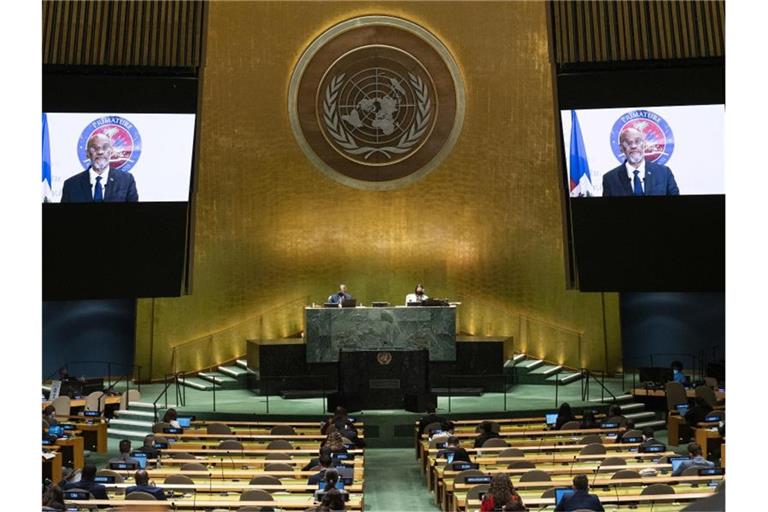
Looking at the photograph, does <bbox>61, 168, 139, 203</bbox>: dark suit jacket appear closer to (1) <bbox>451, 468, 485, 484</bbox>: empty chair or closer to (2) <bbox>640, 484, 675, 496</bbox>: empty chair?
(1) <bbox>451, 468, 485, 484</bbox>: empty chair

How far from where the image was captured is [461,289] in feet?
71.0

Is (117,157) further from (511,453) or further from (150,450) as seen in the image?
(511,453)

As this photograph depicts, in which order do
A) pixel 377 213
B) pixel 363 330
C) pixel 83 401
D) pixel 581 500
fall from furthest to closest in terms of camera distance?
1. pixel 377 213
2. pixel 363 330
3. pixel 83 401
4. pixel 581 500

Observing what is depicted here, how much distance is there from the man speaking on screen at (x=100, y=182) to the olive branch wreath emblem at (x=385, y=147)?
20.4 feet

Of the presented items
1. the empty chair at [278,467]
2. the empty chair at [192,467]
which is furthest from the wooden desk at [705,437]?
the empty chair at [192,467]

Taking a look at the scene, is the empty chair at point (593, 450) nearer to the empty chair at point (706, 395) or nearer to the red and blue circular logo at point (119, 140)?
the empty chair at point (706, 395)

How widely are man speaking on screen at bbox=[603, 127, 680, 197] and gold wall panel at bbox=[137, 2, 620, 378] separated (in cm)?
470

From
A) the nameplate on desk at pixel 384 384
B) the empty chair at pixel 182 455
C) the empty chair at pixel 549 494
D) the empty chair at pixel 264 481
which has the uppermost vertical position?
the nameplate on desk at pixel 384 384

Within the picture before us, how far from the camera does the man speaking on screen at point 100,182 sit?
51.7 ft

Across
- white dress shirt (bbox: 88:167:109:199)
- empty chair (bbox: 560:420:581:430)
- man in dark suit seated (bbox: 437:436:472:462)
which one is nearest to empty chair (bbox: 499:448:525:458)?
man in dark suit seated (bbox: 437:436:472:462)

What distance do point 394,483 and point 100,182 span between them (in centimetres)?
652

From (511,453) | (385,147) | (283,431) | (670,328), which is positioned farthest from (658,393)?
(385,147)

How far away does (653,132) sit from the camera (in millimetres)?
16172

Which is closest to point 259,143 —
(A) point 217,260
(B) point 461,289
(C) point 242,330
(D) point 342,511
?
(A) point 217,260
